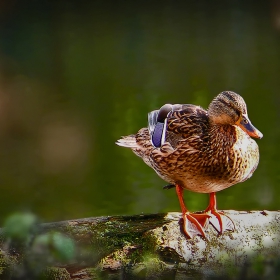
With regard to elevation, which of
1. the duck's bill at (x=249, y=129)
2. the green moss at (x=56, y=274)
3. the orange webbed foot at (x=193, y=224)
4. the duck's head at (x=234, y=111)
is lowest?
the green moss at (x=56, y=274)

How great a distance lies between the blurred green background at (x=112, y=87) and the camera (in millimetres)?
7281

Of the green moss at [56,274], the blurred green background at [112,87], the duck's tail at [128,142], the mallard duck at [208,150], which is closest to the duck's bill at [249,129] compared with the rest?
the mallard duck at [208,150]

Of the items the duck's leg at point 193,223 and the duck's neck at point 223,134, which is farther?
the duck's neck at point 223,134

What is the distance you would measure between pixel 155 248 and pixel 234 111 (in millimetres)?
849

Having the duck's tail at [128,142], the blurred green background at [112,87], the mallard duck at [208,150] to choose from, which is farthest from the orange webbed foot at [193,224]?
the blurred green background at [112,87]

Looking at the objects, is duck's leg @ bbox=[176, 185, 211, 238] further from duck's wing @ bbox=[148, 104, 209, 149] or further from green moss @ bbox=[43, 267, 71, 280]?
green moss @ bbox=[43, 267, 71, 280]

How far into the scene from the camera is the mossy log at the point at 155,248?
3.30 metres

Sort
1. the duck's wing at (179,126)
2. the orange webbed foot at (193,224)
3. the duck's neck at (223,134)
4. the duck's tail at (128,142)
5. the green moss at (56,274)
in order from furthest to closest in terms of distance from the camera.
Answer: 1. the duck's tail at (128,142)
2. the duck's wing at (179,126)
3. the duck's neck at (223,134)
4. the orange webbed foot at (193,224)
5. the green moss at (56,274)

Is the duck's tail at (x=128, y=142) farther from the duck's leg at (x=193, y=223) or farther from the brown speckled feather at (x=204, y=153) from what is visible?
the duck's leg at (x=193, y=223)

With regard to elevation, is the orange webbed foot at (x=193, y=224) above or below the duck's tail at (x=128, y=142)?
below

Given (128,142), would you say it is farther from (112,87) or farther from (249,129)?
(112,87)

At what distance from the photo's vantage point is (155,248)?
3.43 meters

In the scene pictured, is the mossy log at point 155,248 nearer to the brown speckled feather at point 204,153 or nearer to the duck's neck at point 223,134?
the brown speckled feather at point 204,153

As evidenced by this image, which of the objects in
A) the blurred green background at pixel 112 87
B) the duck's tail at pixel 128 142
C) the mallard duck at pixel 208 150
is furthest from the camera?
the blurred green background at pixel 112 87
